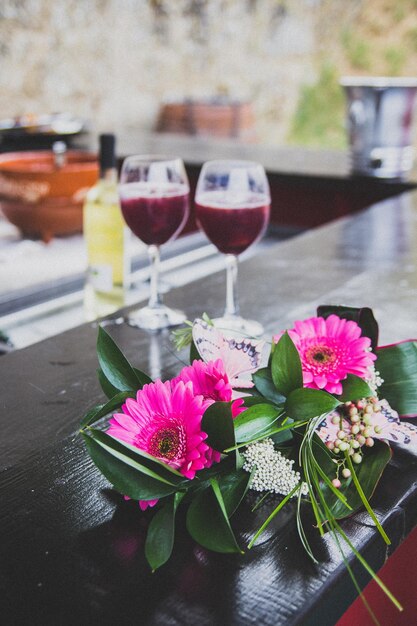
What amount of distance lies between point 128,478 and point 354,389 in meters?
0.18

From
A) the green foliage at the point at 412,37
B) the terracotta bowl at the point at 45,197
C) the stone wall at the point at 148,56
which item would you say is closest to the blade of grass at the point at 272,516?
the terracotta bowl at the point at 45,197

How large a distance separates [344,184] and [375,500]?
5.50 ft

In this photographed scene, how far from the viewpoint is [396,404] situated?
590 mm

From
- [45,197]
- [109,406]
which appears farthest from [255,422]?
[45,197]

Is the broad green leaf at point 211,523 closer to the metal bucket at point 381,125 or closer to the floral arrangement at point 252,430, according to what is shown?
the floral arrangement at point 252,430

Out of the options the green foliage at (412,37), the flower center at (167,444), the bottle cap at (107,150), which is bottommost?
the flower center at (167,444)

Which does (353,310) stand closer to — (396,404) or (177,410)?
(396,404)

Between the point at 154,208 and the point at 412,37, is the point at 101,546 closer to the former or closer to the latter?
the point at 154,208

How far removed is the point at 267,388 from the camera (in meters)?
0.55

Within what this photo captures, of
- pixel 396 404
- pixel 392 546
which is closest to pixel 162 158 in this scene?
pixel 396 404

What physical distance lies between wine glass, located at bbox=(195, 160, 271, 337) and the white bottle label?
26 centimetres

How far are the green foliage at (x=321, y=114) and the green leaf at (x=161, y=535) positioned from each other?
7361 mm

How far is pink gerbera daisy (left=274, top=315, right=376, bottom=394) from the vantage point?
1.79 ft

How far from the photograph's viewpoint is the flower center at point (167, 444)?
1.57 ft
